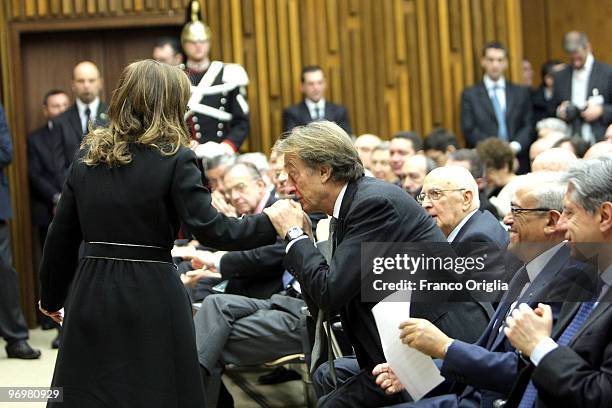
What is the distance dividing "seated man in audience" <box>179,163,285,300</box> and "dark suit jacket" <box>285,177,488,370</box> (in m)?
1.61

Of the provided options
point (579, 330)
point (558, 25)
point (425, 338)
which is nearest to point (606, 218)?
point (579, 330)

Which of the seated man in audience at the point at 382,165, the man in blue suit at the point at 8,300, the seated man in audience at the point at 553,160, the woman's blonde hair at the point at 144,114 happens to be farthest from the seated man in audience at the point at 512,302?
the man in blue suit at the point at 8,300

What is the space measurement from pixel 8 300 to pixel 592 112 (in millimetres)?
4716

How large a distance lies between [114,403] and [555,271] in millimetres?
1448

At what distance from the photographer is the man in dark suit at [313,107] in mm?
9078

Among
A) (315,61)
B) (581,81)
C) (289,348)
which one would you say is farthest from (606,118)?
(289,348)

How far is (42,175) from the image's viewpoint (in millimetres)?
8828

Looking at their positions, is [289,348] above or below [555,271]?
below

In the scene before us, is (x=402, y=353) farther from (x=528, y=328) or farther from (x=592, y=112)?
(x=592, y=112)

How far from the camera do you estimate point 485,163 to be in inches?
292

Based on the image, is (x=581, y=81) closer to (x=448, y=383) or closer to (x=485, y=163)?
(x=485, y=163)

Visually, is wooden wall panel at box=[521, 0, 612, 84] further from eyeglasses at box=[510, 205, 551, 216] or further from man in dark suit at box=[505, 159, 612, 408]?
man in dark suit at box=[505, 159, 612, 408]

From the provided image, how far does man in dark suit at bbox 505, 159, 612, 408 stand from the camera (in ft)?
8.79

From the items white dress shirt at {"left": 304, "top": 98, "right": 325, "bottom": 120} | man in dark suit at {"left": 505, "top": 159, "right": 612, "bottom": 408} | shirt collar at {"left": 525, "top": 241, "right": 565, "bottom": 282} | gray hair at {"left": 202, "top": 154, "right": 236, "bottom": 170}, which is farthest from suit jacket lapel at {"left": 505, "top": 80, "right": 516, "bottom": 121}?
man in dark suit at {"left": 505, "top": 159, "right": 612, "bottom": 408}
